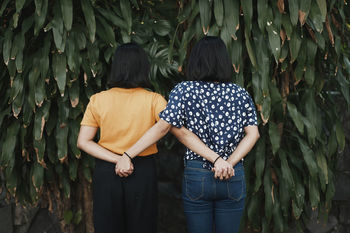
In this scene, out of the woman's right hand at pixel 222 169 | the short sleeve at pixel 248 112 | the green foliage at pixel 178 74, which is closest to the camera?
the woman's right hand at pixel 222 169

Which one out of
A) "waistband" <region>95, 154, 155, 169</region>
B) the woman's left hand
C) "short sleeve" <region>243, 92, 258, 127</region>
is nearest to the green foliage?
"short sleeve" <region>243, 92, 258, 127</region>

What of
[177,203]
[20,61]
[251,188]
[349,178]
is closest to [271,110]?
[251,188]

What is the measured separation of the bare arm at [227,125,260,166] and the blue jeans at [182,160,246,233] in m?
0.04

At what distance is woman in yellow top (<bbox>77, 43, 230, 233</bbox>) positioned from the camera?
1.86 metres

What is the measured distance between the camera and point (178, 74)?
270 centimetres

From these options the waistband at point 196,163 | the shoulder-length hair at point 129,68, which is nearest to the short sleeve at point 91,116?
the shoulder-length hair at point 129,68

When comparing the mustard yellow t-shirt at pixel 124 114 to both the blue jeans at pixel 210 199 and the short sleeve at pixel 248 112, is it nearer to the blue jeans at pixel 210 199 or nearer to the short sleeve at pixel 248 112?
the blue jeans at pixel 210 199

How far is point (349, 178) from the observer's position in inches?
136

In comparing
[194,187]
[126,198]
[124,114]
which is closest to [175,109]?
[124,114]

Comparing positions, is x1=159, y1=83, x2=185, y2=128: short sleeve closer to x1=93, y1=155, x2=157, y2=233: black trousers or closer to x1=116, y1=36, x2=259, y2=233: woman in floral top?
x1=116, y1=36, x2=259, y2=233: woman in floral top

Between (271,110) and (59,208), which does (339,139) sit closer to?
(271,110)

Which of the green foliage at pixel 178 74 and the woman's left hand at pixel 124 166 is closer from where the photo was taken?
the woman's left hand at pixel 124 166

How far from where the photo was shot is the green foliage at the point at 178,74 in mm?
2480

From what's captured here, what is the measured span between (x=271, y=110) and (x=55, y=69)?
4.28ft
